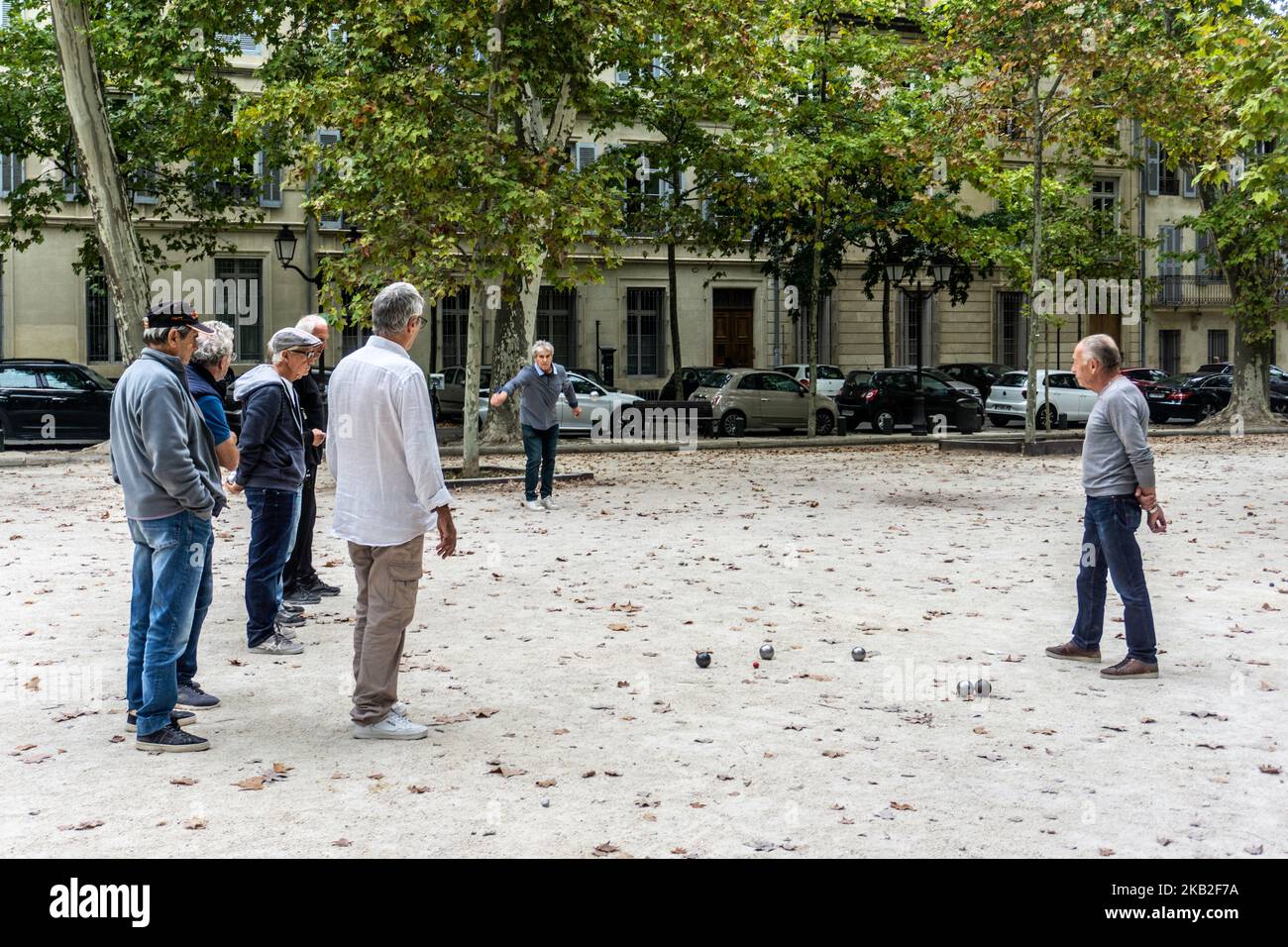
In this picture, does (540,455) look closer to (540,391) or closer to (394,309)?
(540,391)

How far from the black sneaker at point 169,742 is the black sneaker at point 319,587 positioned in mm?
3767

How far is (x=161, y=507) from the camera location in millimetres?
6094

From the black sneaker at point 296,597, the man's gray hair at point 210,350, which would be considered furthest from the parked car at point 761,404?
the man's gray hair at point 210,350

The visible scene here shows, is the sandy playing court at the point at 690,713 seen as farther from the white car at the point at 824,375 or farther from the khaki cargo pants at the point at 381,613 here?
the white car at the point at 824,375

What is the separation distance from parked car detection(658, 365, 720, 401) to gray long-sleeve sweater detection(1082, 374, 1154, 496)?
81.7 feet

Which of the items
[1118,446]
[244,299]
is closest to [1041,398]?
[244,299]

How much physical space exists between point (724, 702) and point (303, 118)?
49.3ft

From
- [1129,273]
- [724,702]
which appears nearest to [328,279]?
[724,702]

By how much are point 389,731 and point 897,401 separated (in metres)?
27.8

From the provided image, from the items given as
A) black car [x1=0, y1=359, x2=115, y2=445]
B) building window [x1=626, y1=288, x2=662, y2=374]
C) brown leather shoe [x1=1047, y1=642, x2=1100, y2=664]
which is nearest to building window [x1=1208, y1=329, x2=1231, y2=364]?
building window [x1=626, y1=288, x2=662, y2=374]

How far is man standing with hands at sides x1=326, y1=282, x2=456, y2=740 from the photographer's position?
611 centimetres

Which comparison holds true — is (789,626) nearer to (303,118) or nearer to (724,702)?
(724,702)

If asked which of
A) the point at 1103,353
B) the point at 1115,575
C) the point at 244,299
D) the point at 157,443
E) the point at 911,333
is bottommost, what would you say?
the point at 1115,575

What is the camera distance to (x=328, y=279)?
64.4 ft
